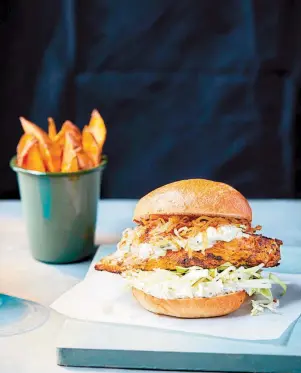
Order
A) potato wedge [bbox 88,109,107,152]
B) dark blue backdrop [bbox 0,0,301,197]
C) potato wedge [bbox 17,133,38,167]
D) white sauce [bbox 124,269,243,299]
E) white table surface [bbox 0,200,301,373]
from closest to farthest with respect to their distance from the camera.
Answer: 1. white table surface [bbox 0,200,301,373]
2. white sauce [bbox 124,269,243,299]
3. potato wedge [bbox 17,133,38,167]
4. potato wedge [bbox 88,109,107,152]
5. dark blue backdrop [bbox 0,0,301,197]

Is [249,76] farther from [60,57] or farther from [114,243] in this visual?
[114,243]

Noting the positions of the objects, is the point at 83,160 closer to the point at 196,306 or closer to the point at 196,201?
the point at 196,201

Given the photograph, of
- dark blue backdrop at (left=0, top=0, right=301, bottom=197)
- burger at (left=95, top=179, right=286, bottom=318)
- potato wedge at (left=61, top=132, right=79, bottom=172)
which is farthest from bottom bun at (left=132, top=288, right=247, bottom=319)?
dark blue backdrop at (left=0, top=0, right=301, bottom=197)

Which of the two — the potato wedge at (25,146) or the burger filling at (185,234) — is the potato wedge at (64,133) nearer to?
the potato wedge at (25,146)

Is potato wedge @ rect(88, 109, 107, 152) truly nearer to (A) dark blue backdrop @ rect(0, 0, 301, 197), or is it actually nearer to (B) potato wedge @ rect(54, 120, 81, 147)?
(B) potato wedge @ rect(54, 120, 81, 147)

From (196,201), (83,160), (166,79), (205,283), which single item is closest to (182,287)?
(205,283)

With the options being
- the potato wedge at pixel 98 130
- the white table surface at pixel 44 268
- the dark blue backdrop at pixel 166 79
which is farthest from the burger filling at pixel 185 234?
the dark blue backdrop at pixel 166 79
